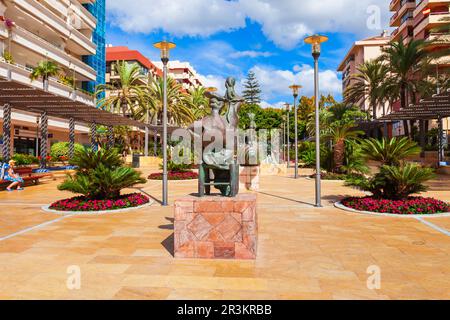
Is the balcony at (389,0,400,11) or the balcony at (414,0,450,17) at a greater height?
the balcony at (389,0,400,11)

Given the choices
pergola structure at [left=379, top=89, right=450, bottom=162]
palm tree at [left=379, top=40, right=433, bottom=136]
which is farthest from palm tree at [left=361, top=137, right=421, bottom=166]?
palm tree at [left=379, top=40, right=433, bottom=136]

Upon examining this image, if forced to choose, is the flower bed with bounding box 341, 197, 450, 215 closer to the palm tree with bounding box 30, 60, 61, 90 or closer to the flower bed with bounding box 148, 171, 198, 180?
the flower bed with bounding box 148, 171, 198, 180

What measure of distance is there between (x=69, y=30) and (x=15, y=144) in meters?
15.5

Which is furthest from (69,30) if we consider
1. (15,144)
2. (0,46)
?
(15,144)

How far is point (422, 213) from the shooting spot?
9.23 metres

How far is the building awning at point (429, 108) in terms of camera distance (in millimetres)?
17655

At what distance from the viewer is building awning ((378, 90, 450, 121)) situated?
695 inches

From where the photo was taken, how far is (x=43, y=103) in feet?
64.5

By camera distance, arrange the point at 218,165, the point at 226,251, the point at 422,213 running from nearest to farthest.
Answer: the point at 226,251
the point at 218,165
the point at 422,213

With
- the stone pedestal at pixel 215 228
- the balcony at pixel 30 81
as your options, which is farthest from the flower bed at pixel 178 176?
the stone pedestal at pixel 215 228

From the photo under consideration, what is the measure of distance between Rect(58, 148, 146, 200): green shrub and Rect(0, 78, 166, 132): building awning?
280 inches

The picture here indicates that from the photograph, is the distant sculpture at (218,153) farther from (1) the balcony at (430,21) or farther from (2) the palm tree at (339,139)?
(1) the balcony at (430,21)
